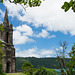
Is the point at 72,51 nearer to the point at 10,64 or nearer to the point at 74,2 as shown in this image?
the point at 74,2

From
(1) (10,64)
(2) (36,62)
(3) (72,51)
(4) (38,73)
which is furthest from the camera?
(2) (36,62)

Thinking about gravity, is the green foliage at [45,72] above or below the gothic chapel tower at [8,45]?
below

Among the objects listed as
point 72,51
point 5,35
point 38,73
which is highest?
point 5,35

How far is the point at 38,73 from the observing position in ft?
52.6

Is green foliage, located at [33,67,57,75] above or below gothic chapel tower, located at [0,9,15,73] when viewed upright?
below

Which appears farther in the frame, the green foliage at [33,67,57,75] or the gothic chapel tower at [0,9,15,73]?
the gothic chapel tower at [0,9,15,73]

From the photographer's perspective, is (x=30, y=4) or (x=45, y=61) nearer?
(x=30, y=4)

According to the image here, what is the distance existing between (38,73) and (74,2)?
15.0 metres

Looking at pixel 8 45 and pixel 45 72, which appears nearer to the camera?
pixel 45 72

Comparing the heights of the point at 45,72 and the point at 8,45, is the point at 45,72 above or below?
below

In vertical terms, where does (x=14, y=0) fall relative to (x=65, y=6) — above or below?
above

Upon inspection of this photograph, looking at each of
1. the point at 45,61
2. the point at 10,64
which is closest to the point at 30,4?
the point at 10,64

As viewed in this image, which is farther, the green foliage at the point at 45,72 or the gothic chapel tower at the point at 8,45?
the gothic chapel tower at the point at 8,45

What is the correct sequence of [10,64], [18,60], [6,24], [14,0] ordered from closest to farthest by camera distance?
[14,0], [10,64], [6,24], [18,60]
